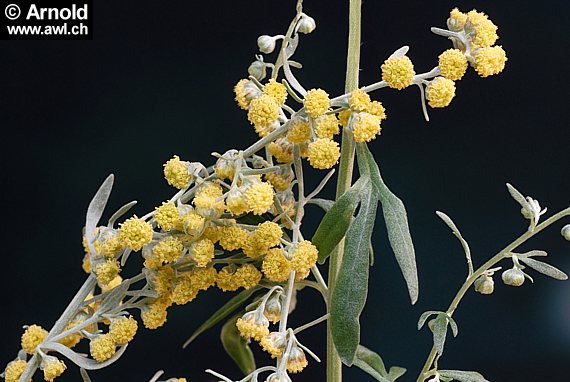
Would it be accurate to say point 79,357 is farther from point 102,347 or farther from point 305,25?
point 305,25

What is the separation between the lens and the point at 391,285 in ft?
7.06

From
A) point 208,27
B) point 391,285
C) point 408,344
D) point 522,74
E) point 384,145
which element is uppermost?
point 208,27

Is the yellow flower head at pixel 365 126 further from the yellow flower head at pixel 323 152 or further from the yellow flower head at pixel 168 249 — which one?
the yellow flower head at pixel 168 249

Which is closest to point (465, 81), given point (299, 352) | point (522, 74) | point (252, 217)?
point (522, 74)

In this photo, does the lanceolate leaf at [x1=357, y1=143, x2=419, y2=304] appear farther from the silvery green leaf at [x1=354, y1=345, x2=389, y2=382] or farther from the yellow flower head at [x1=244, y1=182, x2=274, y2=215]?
the silvery green leaf at [x1=354, y1=345, x2=389, y2=382]

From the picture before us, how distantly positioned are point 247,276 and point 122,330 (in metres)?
0.17

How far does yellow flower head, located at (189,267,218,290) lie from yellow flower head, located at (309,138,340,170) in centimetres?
21

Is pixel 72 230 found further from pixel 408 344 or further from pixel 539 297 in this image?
pixel 539 297

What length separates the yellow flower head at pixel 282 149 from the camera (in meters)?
1.21

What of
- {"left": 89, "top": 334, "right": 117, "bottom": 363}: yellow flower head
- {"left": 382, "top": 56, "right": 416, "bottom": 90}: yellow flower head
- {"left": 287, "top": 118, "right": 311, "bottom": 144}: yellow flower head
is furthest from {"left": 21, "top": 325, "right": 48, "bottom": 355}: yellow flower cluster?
{"left": 382, "top": 56, "right": 416, "bottom": 90}: yellow flower head

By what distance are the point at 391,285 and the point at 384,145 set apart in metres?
0.32

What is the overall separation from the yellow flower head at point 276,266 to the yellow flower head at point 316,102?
0.59 ft

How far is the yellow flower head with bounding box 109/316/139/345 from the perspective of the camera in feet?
3.94

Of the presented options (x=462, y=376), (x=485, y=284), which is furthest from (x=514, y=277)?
(x=462, y=376)
